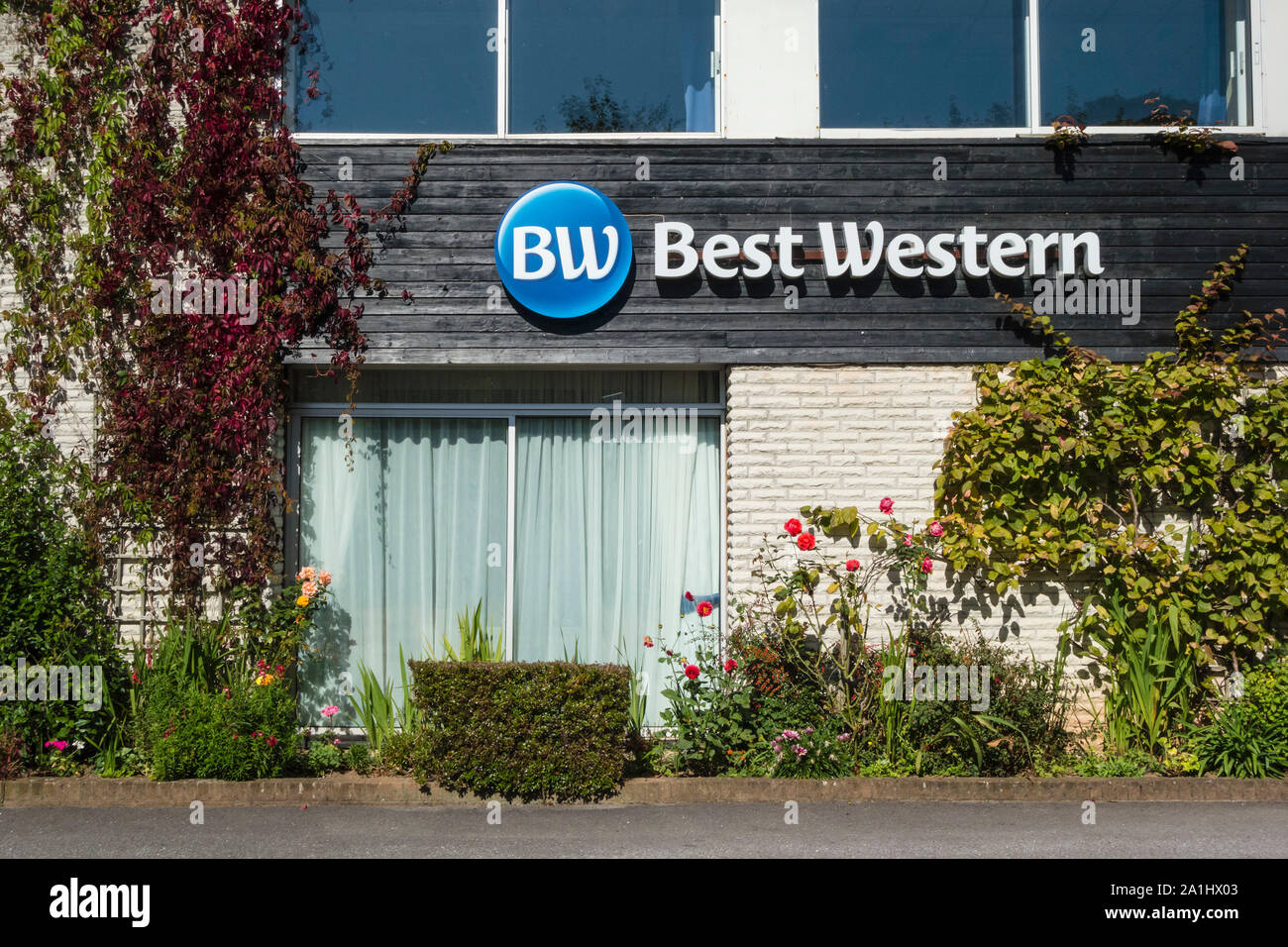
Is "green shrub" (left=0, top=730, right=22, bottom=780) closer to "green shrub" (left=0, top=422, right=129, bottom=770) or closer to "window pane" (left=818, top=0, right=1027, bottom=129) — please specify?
"green shrub" (left=0, top=422, right=129, bottom=770)

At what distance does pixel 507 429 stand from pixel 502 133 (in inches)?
82.6

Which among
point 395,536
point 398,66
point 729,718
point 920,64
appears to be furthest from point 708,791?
point 398,66

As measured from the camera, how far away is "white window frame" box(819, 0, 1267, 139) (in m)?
7.63

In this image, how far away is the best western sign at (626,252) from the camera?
739cm

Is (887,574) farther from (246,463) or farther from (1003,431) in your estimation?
(246,463)

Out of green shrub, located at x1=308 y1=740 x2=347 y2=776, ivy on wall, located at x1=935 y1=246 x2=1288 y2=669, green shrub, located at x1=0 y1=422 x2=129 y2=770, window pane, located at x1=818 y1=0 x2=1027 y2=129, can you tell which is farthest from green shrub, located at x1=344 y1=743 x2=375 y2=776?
window pane, located at x1=818 y1=0 x2=1027 y2=129

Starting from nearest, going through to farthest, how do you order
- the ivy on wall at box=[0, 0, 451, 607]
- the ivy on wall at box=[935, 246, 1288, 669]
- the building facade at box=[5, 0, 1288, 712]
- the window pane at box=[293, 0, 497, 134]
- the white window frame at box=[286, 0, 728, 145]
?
the ivy on wall at box=[935, 246, 1288, 669], the ivy on wall at box=[0, 0, 451, 607], the building facade at box=[5, 0, 1288, 712], the white window frame at box=[286, 0, 728, 145], the window pane at box=[293, 0, 497, 134]

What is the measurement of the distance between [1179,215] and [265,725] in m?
7.00

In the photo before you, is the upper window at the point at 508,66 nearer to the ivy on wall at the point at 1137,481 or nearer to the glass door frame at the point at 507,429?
the glass door frame at the point at 507,429

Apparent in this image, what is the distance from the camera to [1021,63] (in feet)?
25.3

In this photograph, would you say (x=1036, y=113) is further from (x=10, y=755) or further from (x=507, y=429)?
(x=10, y=755)

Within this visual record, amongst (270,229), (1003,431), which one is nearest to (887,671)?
(1003,431)

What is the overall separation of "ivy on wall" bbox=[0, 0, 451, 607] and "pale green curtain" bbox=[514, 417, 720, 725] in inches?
64.4

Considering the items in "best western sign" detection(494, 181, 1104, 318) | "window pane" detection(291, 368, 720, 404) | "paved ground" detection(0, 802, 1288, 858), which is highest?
"best western sign" detection(494, 181, 1104, 318)
